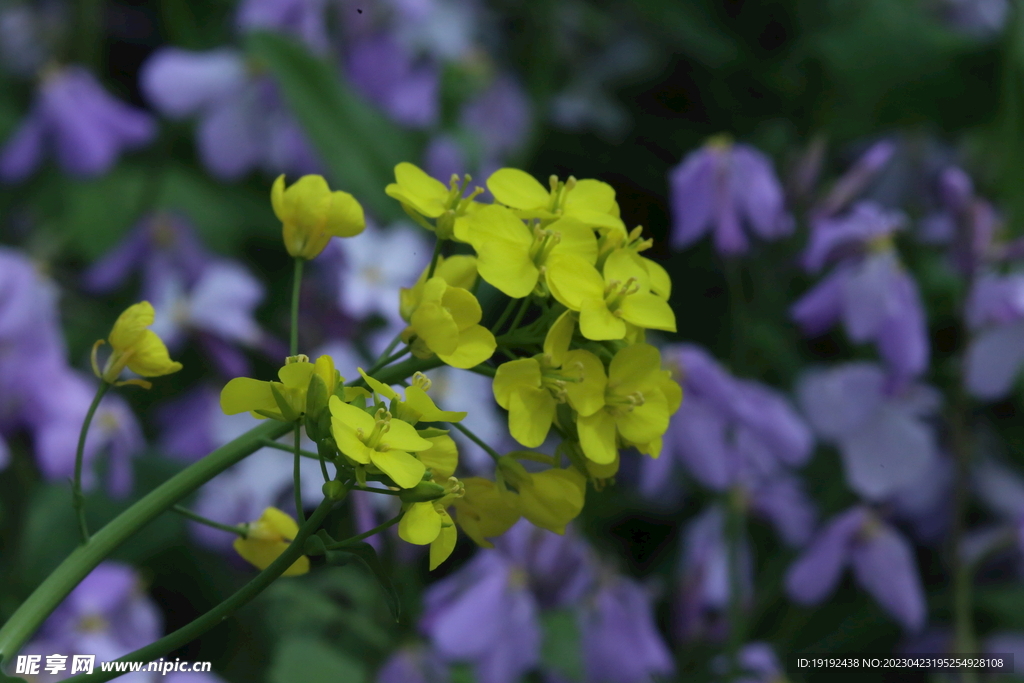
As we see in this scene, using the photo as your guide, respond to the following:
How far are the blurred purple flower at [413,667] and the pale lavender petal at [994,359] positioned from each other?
0.49 metres

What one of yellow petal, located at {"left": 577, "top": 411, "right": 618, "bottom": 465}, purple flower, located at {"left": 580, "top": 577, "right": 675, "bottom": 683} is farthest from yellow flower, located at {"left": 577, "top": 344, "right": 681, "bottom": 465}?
purple flower, located at {"left": 580, "top": 577, "right": 675, "bottom": 683}

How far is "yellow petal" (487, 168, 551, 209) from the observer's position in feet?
1.10

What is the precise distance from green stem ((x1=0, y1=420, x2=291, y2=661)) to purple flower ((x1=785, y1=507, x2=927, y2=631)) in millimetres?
573

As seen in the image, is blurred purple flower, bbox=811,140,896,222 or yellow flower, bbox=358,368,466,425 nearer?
yellow flower, bbox=358,368,466,425

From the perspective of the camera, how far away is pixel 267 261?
1.08m

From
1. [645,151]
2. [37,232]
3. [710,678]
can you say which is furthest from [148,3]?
[710,678]

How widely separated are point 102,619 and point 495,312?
407 millimetres

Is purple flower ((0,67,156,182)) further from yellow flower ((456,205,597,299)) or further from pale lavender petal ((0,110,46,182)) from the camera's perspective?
yellow flower ((456,205,597,299))

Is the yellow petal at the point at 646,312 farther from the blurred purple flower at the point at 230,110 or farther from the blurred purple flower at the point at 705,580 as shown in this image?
the blurred purple flower at the point at 230,110

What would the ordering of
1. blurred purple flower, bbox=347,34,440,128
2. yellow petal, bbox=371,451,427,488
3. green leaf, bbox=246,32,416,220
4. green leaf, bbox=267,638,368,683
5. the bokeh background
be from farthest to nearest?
1. blurred purple flower, bbox=347,34,440,128
2. green leaf, bbox=246,32,416,220
3. the bokeh background
4. green leaf, bbox=267,638,368,683
5. yellow petal, bbox=371,451,427,488

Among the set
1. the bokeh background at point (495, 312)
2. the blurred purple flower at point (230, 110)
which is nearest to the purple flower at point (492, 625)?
the bokeh background at point (495, 312)

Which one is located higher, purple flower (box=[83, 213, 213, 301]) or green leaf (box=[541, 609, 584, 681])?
purple flower (box=[83, 213, 213, 301])

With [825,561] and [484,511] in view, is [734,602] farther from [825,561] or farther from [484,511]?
[484,511]

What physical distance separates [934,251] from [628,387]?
82 cm
